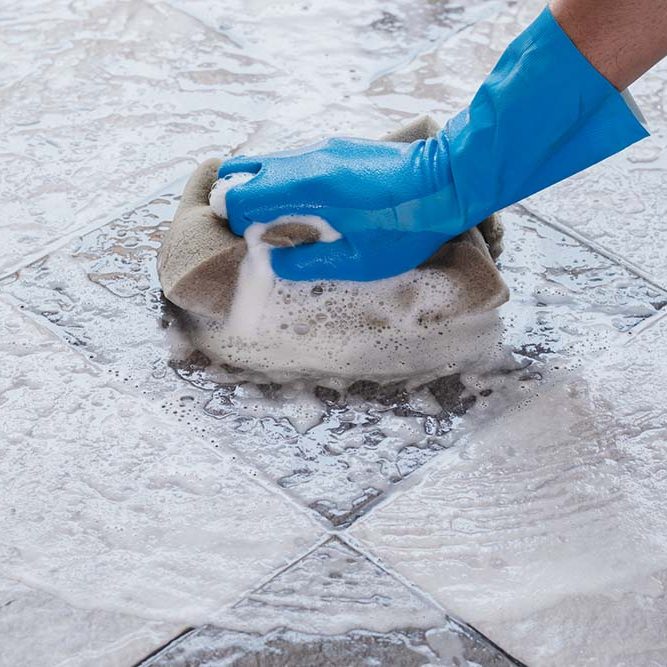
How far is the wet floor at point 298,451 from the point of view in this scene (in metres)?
1.18

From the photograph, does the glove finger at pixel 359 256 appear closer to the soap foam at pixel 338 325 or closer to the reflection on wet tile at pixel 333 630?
the soap foam at pixel 338 325

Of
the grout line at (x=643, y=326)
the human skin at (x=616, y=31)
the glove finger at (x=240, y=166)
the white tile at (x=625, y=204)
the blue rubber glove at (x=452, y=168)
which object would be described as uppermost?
the human skin at (x=616, y=31)

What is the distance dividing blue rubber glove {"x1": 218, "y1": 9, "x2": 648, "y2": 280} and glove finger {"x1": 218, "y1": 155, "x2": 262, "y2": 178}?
22mm

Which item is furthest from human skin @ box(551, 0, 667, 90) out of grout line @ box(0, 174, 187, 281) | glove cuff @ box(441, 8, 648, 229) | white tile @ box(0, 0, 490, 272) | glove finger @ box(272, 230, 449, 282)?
grout line @ box(0, 174, 187, 281)

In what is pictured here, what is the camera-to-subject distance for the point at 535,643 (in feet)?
3.83

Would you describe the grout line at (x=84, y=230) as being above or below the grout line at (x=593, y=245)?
below

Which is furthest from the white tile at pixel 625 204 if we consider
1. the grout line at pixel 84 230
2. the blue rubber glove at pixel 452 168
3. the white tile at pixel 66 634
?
the white tile at pixel 66 634

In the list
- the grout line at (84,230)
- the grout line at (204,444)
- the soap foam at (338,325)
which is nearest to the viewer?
the grout line at (204,444)

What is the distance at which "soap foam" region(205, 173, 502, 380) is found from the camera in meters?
1.52

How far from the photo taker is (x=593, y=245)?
1752 millimetres

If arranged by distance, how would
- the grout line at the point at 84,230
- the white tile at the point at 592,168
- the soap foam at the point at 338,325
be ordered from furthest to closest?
the white tile at the point at 592,168 → the grout line at the point at 84,230 → the soap foam at the point at 338,325

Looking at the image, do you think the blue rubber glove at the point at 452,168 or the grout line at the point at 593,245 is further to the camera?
the grout line at the point at 593,245

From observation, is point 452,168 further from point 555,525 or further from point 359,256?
point 555,525

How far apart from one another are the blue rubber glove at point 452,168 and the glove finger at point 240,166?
22 millimetres
